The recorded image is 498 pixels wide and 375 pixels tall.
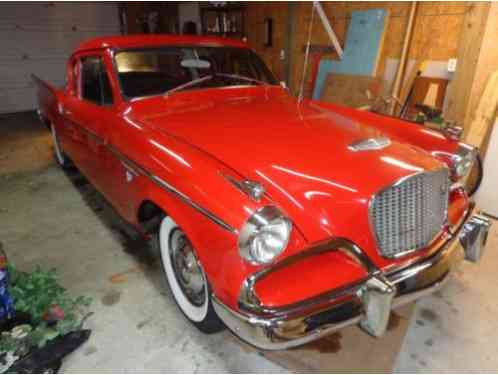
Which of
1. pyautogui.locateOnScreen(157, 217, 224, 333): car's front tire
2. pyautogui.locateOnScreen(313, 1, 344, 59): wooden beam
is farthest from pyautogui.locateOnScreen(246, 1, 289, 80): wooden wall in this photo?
pyautogui.locateOnScreen(157, 217, 224, 333): car's front tire

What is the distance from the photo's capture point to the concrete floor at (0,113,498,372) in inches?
67.2

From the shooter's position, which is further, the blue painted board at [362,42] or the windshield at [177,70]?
the blue painted board at [362,42]

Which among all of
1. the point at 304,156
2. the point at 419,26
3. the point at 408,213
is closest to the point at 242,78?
the point at 304,156

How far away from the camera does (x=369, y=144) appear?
1.71 meters

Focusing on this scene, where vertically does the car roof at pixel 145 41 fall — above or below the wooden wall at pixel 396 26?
below

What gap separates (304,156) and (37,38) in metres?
8.52

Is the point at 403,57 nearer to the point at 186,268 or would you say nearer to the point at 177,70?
the point at 177,70

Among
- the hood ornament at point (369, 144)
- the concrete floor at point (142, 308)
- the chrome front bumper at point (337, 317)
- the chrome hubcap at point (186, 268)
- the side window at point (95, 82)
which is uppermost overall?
the side window at point (95, 82)

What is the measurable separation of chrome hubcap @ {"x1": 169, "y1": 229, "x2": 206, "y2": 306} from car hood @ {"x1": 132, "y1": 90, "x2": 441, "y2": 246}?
0.53 meters

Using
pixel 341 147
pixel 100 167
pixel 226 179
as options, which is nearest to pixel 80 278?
pixel 100 167

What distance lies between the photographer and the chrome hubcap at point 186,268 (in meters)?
1.79

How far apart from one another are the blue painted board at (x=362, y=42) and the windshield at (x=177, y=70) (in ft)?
7.94

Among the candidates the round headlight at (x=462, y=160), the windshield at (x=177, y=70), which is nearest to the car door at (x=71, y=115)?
the windshield at (x=177, y=70)

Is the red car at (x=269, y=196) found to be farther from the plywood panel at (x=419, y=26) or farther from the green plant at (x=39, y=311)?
the plywood panel at (x=419, y=26)
